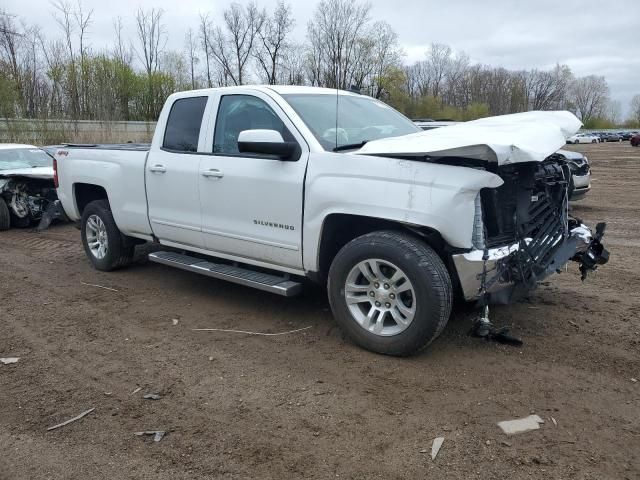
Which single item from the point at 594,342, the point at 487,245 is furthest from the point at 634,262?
the point at 487,245

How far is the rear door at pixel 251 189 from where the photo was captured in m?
4.47

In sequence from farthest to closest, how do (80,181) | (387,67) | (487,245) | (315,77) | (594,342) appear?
1. (387,67)
2. (315,77)
3. (80,181)
4. (594,342)
5. (487,245)

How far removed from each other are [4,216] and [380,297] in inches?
340

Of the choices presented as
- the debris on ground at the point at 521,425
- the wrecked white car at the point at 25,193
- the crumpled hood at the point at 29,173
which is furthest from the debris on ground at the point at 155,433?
the crumpled hood at the point at 29,173

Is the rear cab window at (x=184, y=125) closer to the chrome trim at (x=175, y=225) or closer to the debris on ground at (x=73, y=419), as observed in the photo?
the chrome trim at (x=175, y=225)

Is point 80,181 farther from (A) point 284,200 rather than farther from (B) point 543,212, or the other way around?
(B) point 543,212

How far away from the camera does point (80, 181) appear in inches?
263

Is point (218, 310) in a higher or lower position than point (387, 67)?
lower

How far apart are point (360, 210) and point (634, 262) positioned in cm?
451

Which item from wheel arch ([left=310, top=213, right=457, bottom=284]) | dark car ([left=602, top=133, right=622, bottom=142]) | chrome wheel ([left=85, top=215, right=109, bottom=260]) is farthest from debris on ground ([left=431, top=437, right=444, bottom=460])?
dark car ([left=602, top=133, right=622, bottom=142])

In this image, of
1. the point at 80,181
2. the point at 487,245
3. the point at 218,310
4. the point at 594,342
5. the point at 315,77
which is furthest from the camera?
Result: the point at 315,77

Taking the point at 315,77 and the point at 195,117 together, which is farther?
the point at 315,77

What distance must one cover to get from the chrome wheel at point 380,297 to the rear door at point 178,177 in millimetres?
1822

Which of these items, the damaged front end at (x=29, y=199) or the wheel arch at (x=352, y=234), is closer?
the wheel arch at (x=352, y=234)
